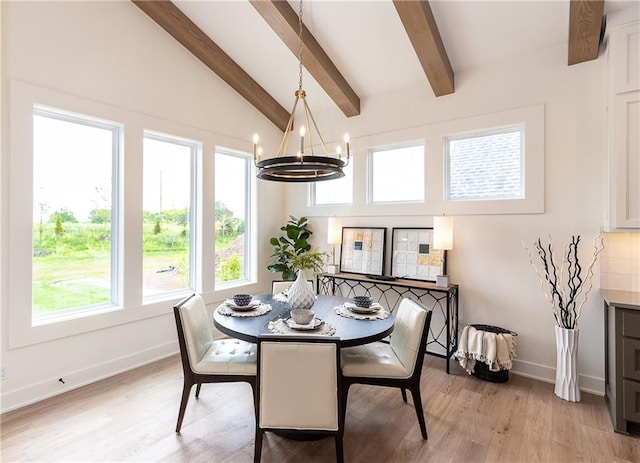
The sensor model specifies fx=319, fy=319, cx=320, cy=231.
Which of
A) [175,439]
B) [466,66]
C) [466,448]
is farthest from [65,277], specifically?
[466,66]

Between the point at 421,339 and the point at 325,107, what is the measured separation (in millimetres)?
3417

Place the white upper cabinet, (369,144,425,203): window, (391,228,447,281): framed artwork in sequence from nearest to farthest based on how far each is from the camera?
the white upper cabinet
(391,228,447,281): framed artwork
(369,144,425,203): window

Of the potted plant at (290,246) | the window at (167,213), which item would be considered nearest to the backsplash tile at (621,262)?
the potted plant at (290,246)

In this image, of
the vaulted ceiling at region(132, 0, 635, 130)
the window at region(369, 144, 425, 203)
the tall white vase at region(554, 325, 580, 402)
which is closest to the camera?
the tall white vase at region(554, 325, 580, 402)

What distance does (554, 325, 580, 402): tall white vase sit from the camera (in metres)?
2.61

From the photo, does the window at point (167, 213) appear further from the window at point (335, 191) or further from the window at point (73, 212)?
the window at point (335, 191)

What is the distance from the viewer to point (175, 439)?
6.99 feet

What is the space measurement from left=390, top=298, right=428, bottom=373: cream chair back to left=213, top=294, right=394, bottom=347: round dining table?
122mm

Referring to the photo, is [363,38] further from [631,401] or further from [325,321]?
[631,401]

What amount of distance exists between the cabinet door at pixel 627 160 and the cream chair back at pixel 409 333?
1.74m

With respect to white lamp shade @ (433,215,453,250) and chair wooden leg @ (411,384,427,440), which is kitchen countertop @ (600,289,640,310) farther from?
chair wooden leg @ (411,384,427,440)

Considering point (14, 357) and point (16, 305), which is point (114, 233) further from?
point (14, 357)

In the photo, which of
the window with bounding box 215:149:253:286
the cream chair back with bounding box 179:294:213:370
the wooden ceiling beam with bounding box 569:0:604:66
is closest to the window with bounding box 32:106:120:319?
the window with bounding box 215:149:253:286

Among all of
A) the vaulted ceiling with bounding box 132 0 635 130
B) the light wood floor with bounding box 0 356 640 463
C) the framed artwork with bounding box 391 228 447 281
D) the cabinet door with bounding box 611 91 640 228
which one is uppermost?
→ the vaulted ceiling with bounding box 132 0 635 130
